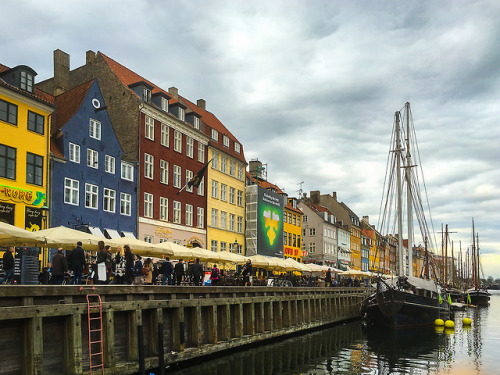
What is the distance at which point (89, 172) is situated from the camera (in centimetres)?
3675

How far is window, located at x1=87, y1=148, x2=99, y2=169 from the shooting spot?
121 ft

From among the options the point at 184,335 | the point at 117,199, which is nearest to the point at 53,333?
the point at 184,335

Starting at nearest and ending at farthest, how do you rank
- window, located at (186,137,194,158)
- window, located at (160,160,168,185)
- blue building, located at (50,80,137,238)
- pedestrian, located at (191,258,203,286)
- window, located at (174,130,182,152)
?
pedestrian, located at (191,258,203,286) → blue building, located at (50,80,137,238) → window, located at (160,160,168,185) → window, located at (174,130,182,152) → window, located at (186,137,194,158)

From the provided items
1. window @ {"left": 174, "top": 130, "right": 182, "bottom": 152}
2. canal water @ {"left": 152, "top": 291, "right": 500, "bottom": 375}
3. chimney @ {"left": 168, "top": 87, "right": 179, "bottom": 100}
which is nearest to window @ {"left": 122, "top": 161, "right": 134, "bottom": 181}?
window @ {"left": 174, "top": 130, "right": 182, "bottom": 152}

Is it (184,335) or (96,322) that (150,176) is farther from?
(96,322)

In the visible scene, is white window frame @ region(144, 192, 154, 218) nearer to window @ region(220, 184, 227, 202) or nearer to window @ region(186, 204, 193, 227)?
window @ region(186, 204, 193, 227)

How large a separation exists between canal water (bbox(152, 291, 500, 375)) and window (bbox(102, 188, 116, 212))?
1656 cm

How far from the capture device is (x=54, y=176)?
110 feet

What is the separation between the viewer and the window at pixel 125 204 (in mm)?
39981

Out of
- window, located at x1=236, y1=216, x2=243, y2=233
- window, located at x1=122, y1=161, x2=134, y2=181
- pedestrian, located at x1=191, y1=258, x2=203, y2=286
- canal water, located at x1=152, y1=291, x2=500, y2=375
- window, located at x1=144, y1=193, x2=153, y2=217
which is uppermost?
window, located at x1=122, y1=161, x2=134, y2=181

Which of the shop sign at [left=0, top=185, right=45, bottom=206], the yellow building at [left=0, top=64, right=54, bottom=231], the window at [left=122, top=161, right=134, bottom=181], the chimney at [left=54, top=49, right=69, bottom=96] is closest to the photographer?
the shop sign at [left=0, top=185, right=45, bottom=206]

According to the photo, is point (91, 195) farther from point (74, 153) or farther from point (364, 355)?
point (364, 355)

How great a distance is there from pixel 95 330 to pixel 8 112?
66.8 feet

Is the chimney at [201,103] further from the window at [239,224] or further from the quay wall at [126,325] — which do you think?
the quay wall at [126,325]
